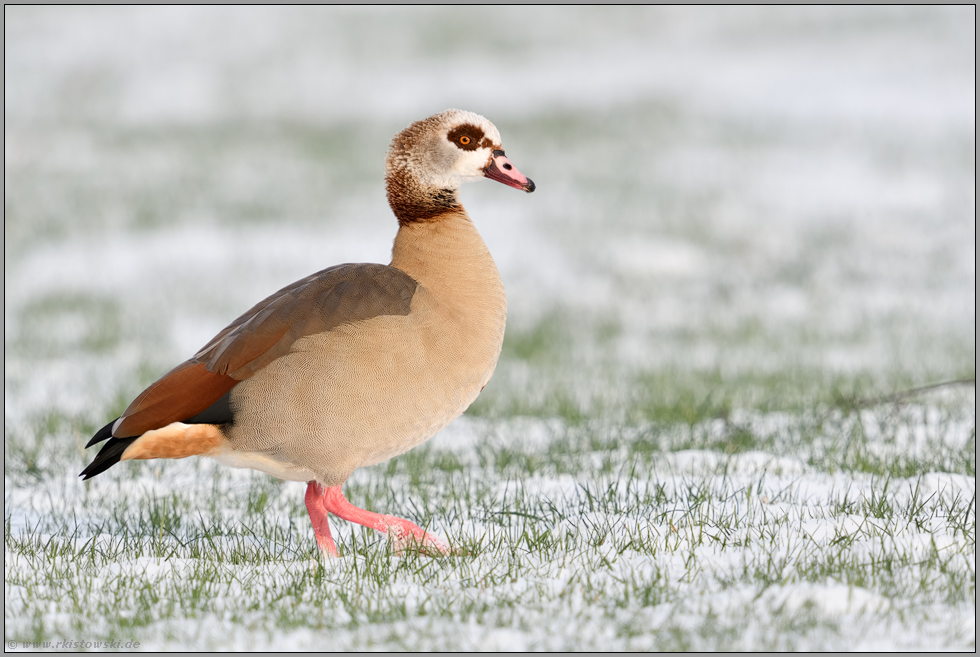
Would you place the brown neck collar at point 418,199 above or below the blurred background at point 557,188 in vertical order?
below

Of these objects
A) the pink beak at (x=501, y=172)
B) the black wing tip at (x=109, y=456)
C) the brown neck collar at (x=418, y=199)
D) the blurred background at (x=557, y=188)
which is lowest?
the black wing tip at (x=109, y=456)

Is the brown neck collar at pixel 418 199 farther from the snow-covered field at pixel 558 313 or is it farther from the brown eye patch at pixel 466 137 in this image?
the snow-covered field at pixel 558 313

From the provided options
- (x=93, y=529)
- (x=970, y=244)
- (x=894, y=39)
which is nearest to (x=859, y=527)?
(x=93, y=529)

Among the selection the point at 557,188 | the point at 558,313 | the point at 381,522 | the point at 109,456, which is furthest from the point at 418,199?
the point at 557,188

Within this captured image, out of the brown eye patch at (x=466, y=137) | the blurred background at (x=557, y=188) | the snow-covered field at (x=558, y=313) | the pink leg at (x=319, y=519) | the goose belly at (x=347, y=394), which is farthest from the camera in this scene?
the blurred background at (x=557, y=188)

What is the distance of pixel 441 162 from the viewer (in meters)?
4.75

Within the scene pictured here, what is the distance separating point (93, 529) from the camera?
497 centimetres

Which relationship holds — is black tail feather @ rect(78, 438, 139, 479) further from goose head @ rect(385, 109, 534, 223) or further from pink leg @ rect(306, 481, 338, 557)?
goose head @ rect(385, 109, 534, 223)

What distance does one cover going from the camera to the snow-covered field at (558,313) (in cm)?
374

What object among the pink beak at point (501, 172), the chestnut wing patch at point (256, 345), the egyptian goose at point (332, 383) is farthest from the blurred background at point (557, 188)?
the chestnut wing patch at point (256, 345)

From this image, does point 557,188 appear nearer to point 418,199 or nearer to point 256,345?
point 418,199

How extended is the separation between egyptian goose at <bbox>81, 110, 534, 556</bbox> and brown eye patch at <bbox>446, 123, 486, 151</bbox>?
0.58 meters

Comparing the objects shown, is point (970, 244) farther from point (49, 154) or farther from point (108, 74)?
point (108, 74)

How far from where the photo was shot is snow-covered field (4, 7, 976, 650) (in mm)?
3740
